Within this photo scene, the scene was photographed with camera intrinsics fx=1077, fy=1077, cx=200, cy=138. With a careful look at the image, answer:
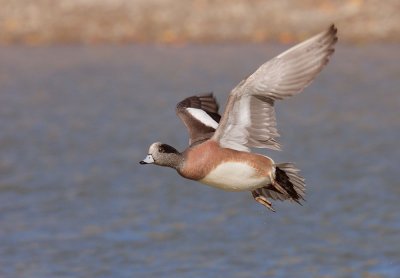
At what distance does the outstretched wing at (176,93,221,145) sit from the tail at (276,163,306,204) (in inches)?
27.8

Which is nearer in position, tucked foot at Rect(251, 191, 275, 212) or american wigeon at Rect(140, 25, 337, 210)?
american wigeon at Rect(140, 25, 337, 210)

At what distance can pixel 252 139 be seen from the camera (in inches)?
327

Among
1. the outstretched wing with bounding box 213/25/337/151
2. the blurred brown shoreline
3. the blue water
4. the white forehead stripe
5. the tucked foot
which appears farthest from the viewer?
the blurred brown shoreline

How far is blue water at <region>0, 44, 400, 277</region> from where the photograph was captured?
12922 millimetres

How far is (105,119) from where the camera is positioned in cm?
2033

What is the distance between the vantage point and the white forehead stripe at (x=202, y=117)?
933cm

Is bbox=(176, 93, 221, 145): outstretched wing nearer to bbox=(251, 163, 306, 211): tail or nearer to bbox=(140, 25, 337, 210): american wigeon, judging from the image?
bbox=(140, 25, 337, 210): american wigeon

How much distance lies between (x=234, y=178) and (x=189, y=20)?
18856 mm

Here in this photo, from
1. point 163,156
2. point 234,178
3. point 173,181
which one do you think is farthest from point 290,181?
point 173,181

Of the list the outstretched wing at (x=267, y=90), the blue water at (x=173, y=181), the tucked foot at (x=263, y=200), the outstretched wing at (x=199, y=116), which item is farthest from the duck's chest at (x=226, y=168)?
the blue water at (x=173, y=181)

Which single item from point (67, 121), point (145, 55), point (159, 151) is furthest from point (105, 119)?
point (159, 151)

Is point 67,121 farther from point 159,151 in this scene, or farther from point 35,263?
point 159,151

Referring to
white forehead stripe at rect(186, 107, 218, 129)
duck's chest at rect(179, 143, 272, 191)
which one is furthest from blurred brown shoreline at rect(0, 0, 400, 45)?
duck's chest at rect(179, 143, 272, 191)

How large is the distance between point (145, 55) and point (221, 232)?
A: 12.9m
